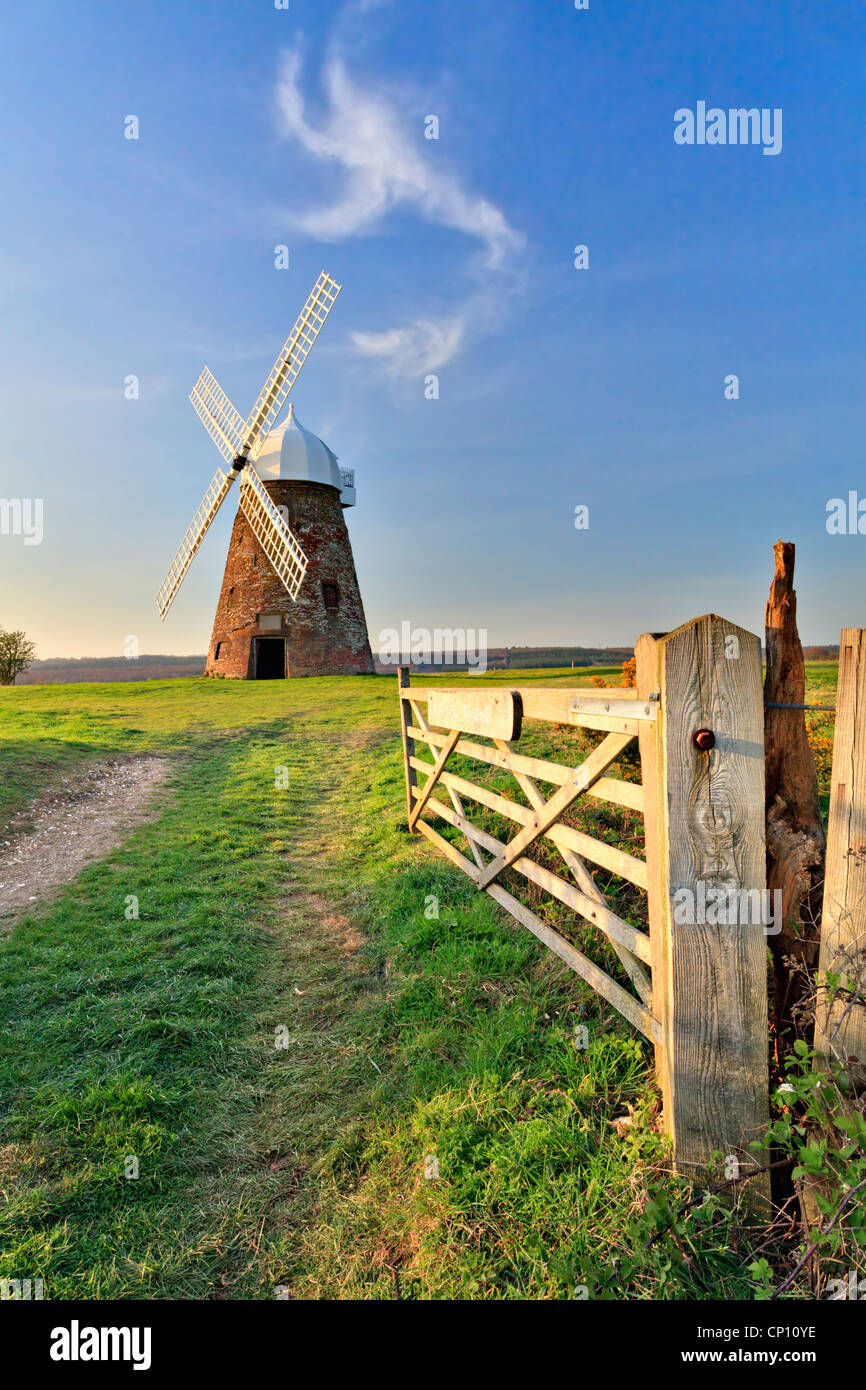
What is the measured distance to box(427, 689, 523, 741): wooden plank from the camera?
14.0 ft

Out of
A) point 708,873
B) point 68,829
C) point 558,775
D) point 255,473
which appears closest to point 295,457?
point 255,473

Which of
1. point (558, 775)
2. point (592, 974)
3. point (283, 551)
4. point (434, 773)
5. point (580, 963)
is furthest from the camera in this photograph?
point (283, 551)

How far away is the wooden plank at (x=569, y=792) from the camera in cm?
302

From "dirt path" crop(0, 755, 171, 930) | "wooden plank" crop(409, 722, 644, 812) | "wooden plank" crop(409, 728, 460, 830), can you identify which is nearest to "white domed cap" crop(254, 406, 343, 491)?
"dirt path" crop(0, 755, 171, 930)

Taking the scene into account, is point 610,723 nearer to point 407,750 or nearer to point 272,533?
point 407,750

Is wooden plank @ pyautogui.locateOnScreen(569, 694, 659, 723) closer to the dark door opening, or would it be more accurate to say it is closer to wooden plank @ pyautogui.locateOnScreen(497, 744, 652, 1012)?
wooden plank @ pyautogui.locateOnScreen(497, 744, 652, 1012)

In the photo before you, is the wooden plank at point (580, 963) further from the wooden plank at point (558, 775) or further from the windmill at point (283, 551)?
the windmill at point (283, 551)

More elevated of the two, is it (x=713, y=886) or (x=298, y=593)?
(x=298, y=593)

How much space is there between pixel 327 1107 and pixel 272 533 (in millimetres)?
27698

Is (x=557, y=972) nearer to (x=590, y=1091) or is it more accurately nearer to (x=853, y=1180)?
(x=590, y=1091)

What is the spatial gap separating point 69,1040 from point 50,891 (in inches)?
131

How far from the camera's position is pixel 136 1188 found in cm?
316

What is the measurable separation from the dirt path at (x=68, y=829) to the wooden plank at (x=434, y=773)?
13.7 feet

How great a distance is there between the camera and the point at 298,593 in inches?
1136
